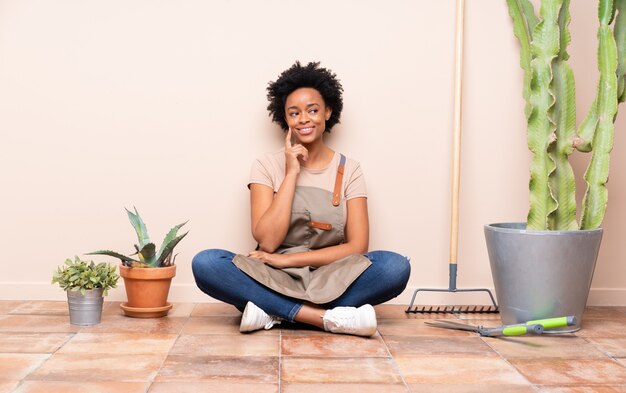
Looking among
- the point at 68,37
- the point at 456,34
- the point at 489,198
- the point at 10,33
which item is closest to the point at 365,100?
the point at 456,34

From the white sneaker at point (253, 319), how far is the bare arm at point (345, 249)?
0.19m

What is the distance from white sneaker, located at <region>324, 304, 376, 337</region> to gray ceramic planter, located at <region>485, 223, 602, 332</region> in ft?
1.69

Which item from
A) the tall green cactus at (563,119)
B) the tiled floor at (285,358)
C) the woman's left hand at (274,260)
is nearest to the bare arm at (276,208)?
the woman's left hand at (274,260)

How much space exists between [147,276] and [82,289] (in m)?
0.23

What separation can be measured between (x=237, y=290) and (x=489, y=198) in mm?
1121

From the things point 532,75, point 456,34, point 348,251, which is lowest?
point 348,251

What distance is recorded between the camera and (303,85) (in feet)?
8.95

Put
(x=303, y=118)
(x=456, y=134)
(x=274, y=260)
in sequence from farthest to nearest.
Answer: (x=456, y=134), (x=303, y=118), (x=274, y=260)

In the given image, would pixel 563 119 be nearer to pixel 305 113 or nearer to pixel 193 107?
pixel 305 113

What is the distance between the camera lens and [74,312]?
250 cm

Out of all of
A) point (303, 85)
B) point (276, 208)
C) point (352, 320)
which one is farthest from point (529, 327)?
point (303, 85)

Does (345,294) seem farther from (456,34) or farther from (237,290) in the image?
(456,34)

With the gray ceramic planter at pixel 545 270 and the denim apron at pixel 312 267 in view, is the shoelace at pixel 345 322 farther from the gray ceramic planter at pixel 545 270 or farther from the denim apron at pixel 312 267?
the gray ceramic planter at pixel 545 270

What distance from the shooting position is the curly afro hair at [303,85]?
8.93 ft
